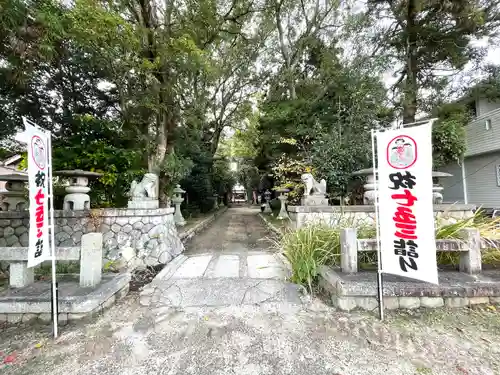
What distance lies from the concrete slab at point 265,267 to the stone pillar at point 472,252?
233cm

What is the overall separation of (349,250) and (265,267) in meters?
1.62

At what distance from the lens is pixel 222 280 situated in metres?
3.34

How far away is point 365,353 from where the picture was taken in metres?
1.87

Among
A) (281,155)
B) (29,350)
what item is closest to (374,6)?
(281,155)

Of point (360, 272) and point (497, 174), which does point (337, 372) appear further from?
point (497, 174)

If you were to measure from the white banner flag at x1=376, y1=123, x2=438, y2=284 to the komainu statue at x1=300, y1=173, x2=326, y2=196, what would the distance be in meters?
3.24

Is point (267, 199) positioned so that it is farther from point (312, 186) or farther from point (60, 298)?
point (60, 298)

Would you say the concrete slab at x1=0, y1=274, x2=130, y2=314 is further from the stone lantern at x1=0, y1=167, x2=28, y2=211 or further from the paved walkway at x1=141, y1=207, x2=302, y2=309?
the stone lantern at x1=0, y1=167, x2=28, y2=211

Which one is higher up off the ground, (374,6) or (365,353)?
(374,6)

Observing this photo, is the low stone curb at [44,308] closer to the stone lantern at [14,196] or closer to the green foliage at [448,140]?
the stone lantern at [14,196]

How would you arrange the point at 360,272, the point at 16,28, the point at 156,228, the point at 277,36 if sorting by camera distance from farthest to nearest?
1. the point at 277,36
2. the point at 156,228
3. the point at 16,28
4. the point at 360,272

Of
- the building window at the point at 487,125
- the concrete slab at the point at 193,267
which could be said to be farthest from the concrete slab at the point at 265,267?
the building window at the point at 487,125

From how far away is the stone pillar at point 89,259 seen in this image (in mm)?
2693

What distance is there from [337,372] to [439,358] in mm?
866
